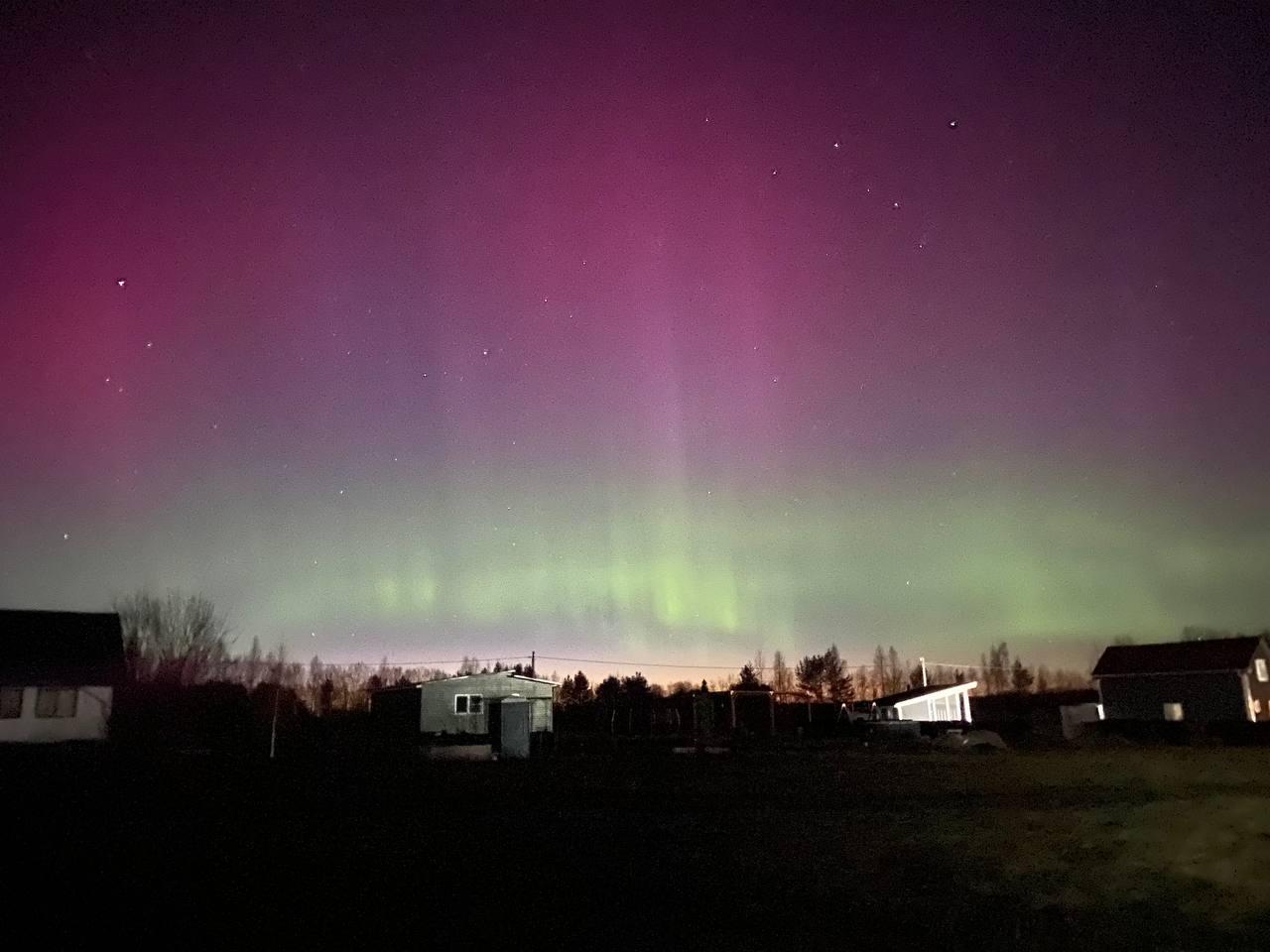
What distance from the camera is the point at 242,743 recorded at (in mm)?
37125

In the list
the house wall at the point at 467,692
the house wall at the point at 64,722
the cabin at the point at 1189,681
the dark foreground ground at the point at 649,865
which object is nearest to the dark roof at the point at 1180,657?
the cabin at the point at 1189,681

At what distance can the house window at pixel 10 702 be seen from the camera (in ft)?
131

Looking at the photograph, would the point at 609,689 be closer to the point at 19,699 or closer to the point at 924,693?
the point at 924,693

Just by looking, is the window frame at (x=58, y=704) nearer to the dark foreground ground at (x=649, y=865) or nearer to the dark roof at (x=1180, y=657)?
the dark foreground ground at (x=649, y=865)

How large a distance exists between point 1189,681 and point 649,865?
173 feet

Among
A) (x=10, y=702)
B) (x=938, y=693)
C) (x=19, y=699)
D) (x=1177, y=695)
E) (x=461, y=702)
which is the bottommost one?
(x=1177, y=695)

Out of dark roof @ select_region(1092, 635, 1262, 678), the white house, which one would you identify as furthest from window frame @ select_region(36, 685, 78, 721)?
dark roof @ select_region(1092, 635, 1262, 678)

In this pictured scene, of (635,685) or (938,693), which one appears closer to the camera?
(938,693)

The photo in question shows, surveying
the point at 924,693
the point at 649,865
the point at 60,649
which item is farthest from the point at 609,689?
the point at 649,865

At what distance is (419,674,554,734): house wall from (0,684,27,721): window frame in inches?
708

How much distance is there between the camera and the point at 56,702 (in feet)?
134

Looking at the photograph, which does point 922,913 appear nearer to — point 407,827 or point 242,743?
point 407,827

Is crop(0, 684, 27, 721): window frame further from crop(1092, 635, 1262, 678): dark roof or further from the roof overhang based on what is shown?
crop(1092, 635, 1262, 678): dark roof

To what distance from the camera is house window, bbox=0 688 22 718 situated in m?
39.9
